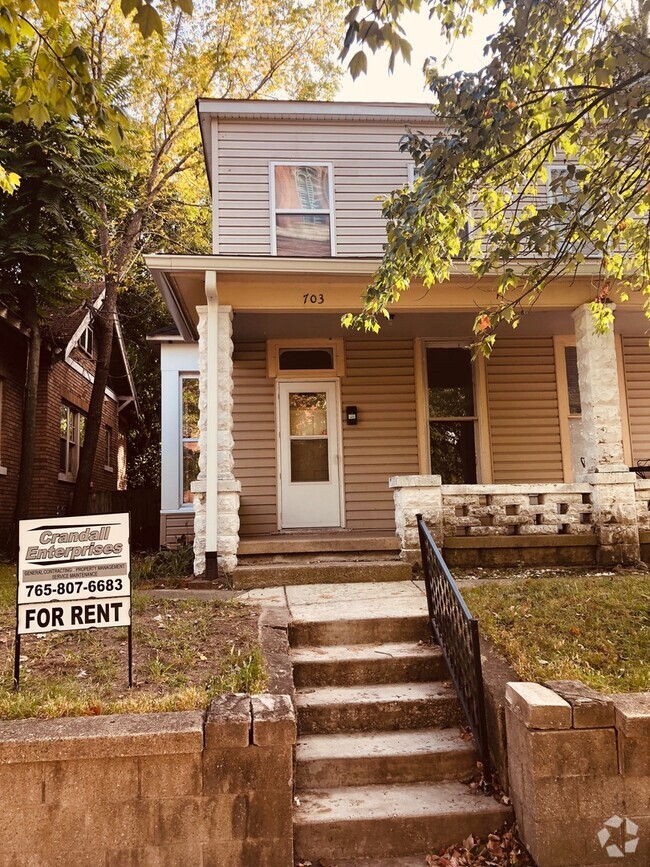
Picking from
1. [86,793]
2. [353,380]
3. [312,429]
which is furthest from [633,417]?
[86,793]

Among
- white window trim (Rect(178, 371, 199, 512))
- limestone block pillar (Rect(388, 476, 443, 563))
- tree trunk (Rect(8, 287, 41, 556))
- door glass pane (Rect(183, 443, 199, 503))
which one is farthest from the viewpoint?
door glass pane (Rect(183, 443, 199, 503))

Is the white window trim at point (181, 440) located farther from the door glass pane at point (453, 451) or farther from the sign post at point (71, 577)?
the sign post at point (71, 577)

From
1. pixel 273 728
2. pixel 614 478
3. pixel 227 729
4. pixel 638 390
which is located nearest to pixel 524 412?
pixel 638 390

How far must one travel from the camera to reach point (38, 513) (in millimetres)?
11820

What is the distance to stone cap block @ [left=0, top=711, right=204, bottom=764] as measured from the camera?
8.93 feet

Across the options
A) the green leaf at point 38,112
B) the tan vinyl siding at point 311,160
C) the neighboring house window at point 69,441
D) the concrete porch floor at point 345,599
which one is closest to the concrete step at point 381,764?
the concrete porch floor at point 345,599

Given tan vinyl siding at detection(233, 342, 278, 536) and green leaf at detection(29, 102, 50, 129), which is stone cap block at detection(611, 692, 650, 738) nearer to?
green leaf at detection(29, 102, 50, 129)

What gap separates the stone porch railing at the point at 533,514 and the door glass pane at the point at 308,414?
2.18 meters

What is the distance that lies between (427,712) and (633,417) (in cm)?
716

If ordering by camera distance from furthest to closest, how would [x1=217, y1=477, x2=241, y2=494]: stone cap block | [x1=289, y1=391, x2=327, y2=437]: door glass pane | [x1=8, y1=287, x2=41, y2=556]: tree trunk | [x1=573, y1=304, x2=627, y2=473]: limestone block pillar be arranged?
1. [x1=8, y1=287, x2=41, y2=556]: tree trunk
2. [x1=289, y1=391, x2=327, y2=437]: door glass pane
3. [x1=573, y1=304, x2=627, y2=473]: limestone block pillar
4. [x1=217, y1=477, x2=241, y2=494]: stone cap block

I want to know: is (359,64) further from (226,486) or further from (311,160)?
(311,160)

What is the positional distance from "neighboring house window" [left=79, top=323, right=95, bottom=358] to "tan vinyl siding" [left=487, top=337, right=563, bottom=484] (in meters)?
10.3

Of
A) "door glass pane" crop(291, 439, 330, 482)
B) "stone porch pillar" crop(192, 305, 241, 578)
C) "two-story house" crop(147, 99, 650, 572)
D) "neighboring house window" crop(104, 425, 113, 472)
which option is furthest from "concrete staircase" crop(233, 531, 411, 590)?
"neighboring house window" crop(104, 425, 113, 472)

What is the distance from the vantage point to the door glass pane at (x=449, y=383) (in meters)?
9.16
